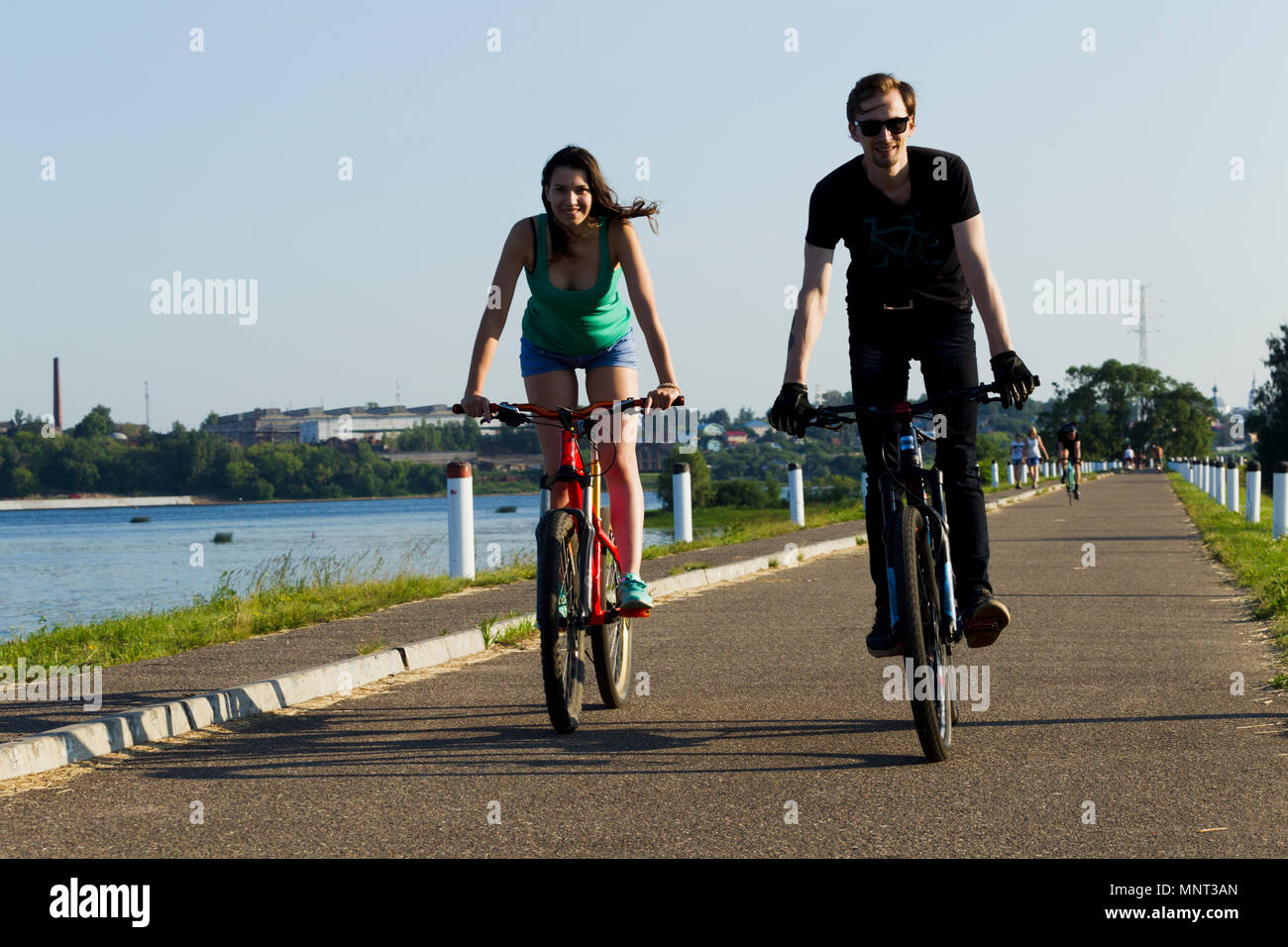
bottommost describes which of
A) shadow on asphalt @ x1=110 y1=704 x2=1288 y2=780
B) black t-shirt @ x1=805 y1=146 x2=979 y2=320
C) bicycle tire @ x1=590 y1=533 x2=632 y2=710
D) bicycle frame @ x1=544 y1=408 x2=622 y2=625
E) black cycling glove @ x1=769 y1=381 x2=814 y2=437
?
shadow on asphalt @ x1=110 y1=704 x2=1288 y2=780

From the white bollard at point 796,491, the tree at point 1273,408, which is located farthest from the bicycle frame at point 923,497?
the tree at point 1273,408

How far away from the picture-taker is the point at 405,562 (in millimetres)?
15219

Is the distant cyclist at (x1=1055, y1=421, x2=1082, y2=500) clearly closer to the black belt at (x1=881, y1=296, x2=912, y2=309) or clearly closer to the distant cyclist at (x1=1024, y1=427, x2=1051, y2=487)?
the distant cyclist at (x1=1024, y1=427, x2=1051, y2=487)

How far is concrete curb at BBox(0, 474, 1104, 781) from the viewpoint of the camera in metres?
5.31

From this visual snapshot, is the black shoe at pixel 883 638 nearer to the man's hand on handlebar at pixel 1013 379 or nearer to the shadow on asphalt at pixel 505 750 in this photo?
the shadow on asphalt at pixel 505 750

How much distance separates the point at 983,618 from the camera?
5289mm

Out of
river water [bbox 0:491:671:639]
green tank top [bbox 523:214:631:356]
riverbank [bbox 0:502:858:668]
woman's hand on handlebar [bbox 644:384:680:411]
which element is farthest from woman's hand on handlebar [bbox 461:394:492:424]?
river water [bbox 0:491:671:639]

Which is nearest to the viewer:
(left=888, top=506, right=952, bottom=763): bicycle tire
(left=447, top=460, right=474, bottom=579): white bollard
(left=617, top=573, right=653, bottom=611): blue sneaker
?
(left=888, top=506, right=952, bottom=763): bicycle tire

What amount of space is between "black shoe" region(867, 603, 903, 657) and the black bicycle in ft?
0.70

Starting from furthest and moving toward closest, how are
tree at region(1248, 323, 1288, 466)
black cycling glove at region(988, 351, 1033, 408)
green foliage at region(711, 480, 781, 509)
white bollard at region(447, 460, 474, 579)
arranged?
tree at region(1248, 323, 1288, 466)
green foliage at region(711, 480, 781, 509)
white bollard at region(447, 460, 474, 579)
black cycling glove at region(988, 351, 1033, 408)

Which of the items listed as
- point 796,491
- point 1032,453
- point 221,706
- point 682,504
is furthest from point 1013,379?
point 1032,453

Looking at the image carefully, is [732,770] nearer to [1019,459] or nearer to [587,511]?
[587,511]
